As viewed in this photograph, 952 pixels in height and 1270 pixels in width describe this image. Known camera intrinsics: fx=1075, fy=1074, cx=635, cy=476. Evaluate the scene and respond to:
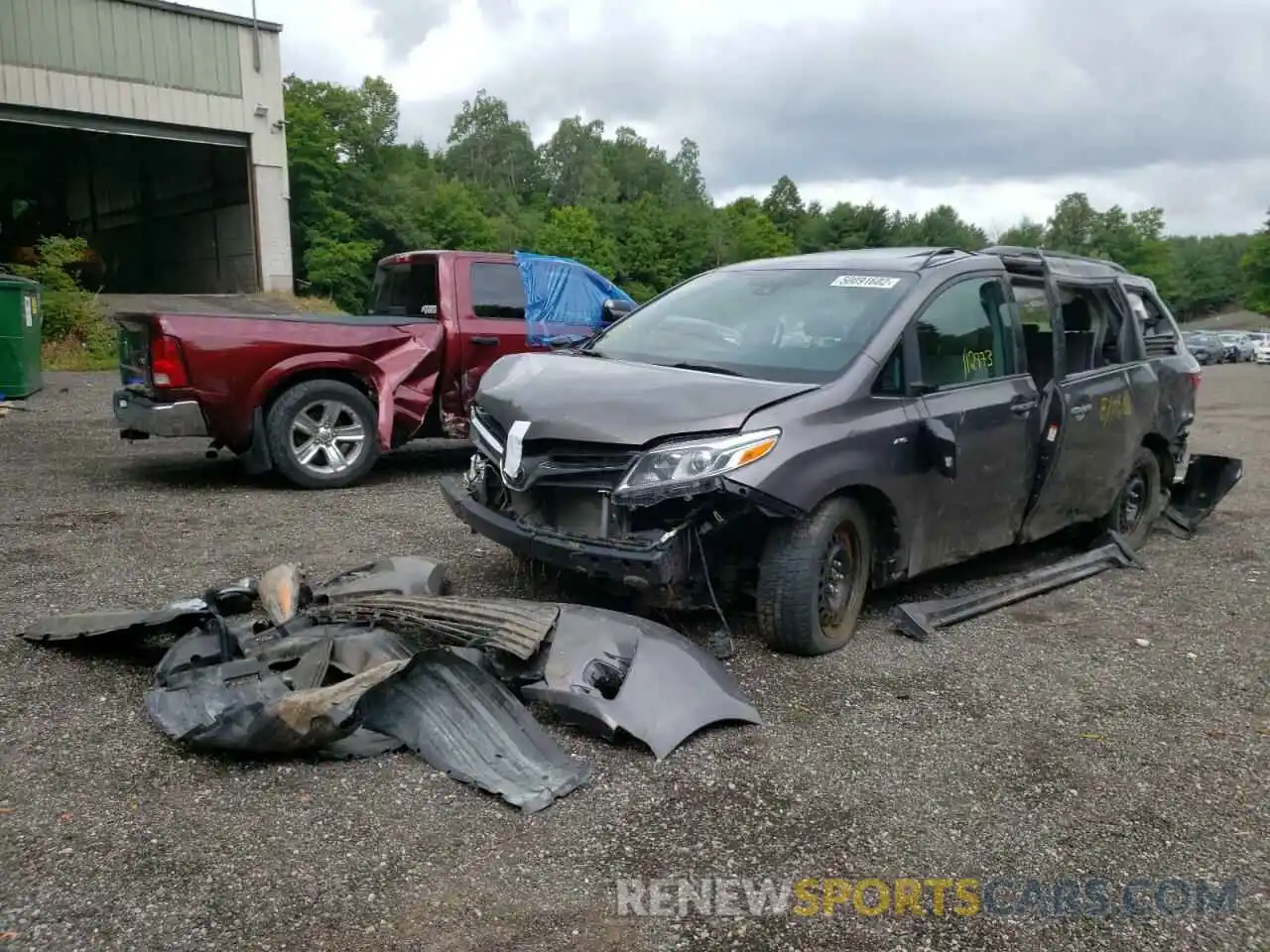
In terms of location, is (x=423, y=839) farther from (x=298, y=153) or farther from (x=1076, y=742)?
(x=298, y=153)

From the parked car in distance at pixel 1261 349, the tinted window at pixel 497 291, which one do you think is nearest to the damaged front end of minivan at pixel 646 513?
the tinted window at pixel 497 291

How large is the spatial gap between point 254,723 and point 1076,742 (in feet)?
9.36

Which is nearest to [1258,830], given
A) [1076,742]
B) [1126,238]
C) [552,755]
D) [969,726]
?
[1076,742]

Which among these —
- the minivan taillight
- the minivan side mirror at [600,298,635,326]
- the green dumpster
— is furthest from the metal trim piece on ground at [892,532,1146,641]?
the green dumpster

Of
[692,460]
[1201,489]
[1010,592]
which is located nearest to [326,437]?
[692,460]

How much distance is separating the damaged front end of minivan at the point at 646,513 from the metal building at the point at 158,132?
20186mm

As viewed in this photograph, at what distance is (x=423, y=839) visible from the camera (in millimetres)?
3059

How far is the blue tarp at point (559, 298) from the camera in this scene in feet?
29.7

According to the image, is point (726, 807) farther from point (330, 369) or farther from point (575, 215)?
point (575, 215)

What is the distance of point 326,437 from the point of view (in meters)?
8.05

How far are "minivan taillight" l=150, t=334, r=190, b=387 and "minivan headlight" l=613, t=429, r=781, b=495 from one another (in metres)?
4.35

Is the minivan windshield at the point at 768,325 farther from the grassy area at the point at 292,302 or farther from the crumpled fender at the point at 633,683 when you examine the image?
the grassy area at the point at 292,302

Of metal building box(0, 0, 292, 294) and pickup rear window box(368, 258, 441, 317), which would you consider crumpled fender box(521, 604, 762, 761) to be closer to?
pickup rear window box(368, 258, 441, 317)

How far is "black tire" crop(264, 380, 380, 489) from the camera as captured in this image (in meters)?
7.80
